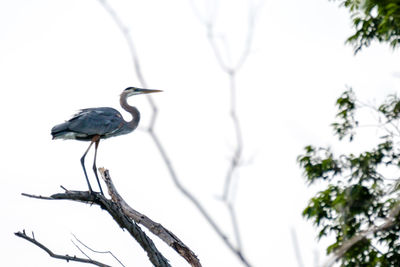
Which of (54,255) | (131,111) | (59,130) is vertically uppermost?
(131,111)

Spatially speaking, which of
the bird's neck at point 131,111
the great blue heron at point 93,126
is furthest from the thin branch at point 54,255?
the bird's neck at point 131,111

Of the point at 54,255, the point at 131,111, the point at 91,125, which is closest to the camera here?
the point at 54,255

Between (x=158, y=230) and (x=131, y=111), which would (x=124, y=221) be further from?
(x=131, y=111)

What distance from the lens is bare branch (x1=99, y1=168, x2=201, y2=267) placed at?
5.31 metres

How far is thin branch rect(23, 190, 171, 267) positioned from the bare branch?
196 mm

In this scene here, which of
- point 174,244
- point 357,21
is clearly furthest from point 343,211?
point 357,21

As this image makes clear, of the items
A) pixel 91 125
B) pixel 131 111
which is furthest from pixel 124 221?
pixel 131 111

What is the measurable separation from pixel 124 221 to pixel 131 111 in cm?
411

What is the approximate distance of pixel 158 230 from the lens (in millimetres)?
5539

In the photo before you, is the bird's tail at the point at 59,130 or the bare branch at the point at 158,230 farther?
the bird's tail at the point at 59,130

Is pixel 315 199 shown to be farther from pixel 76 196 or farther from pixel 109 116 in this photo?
pixel 76 196

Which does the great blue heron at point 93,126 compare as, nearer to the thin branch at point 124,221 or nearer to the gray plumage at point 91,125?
the gray plumage at point 91,125

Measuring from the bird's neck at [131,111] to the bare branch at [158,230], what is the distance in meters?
2.81

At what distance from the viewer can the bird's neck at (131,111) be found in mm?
9000
